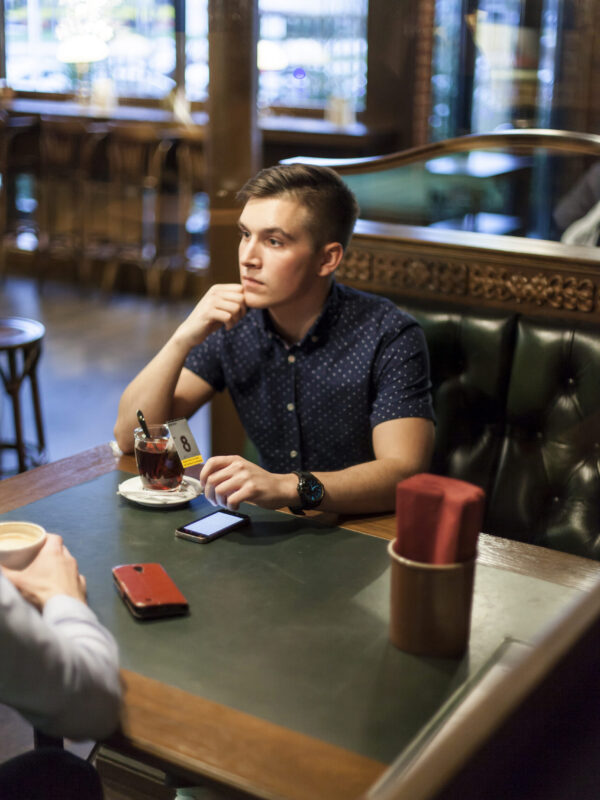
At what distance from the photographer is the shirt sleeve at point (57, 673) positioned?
37.6 inches

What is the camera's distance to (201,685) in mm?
1100

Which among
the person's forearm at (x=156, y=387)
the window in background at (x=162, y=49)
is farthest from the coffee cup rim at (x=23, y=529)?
the window in background at (x=162, y=49)

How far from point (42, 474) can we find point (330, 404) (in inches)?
24.0

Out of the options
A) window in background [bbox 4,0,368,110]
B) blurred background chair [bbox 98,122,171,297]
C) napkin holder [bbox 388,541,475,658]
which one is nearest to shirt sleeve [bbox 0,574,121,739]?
napkin holder [bbox 388,541,475,658]

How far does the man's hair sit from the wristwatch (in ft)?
1.79

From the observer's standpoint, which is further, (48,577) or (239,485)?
(239,485)

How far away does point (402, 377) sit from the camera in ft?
6.26

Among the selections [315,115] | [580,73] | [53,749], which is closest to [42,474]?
[53,749]

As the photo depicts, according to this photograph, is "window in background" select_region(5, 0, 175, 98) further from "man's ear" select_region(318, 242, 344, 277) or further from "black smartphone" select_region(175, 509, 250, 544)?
"black smartphone" select_region(175, 509, 250, 544)

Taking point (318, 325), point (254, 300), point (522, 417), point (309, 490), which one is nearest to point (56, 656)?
point (309, 490)

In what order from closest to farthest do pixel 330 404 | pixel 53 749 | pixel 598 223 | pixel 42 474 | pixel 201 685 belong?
1. pixel 201 685
2. pixel 53 749
3. pixel 42 474
4. pixel 330 404
5. pixel 598 223

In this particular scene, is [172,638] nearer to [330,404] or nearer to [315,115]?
[330,404]

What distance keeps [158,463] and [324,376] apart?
1.61 ft

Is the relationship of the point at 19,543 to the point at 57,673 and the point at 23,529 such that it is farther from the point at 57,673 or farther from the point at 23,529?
the point at 57,673
